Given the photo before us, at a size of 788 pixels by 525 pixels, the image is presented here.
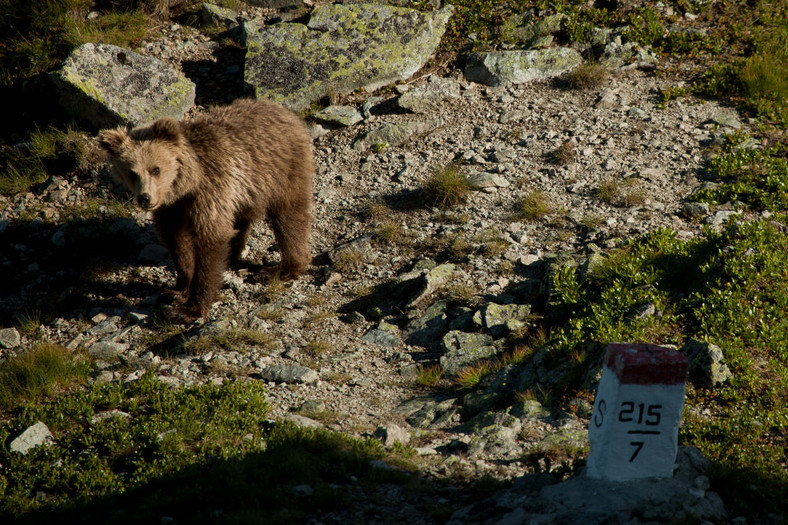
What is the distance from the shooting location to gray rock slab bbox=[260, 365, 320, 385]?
5402mm

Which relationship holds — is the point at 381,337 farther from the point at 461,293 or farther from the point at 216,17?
the point at 216,17

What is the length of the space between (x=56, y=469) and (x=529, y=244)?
4686mm

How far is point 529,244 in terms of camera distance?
698cm

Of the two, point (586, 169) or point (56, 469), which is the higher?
point (586, 169)

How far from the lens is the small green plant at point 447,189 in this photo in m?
7.72

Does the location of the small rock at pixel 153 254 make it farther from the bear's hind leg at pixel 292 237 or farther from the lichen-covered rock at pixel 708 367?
the lichen-covered rock at pixel 708 367

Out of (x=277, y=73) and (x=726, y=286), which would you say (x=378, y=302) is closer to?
(x=726, y=286)

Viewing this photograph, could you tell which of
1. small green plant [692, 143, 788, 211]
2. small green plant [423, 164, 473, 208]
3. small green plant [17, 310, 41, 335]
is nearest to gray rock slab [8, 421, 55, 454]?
small green plant [17, 310, 41, 335]

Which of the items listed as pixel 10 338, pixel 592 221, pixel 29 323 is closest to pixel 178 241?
pixel 29 323

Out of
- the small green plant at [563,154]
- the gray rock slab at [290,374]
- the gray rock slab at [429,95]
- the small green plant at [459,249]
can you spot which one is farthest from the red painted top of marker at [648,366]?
the gray rock slab at [429,95]

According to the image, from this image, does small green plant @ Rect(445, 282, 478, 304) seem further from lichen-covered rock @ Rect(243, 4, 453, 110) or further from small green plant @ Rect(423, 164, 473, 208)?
lichen-covered rock @ Rect(243, 4, 453, 110)

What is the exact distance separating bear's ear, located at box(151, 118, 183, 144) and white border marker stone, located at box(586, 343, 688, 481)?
14.5 feet

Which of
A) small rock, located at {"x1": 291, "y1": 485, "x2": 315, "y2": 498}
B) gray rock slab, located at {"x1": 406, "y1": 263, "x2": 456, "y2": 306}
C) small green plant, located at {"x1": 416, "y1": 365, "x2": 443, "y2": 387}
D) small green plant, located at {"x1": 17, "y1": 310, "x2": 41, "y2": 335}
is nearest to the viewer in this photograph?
small rock, located at {"x1": 291, "y1": 485, "x2": 315, "y2": 498}

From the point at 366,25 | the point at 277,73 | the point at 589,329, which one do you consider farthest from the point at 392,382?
the point at 366,25
